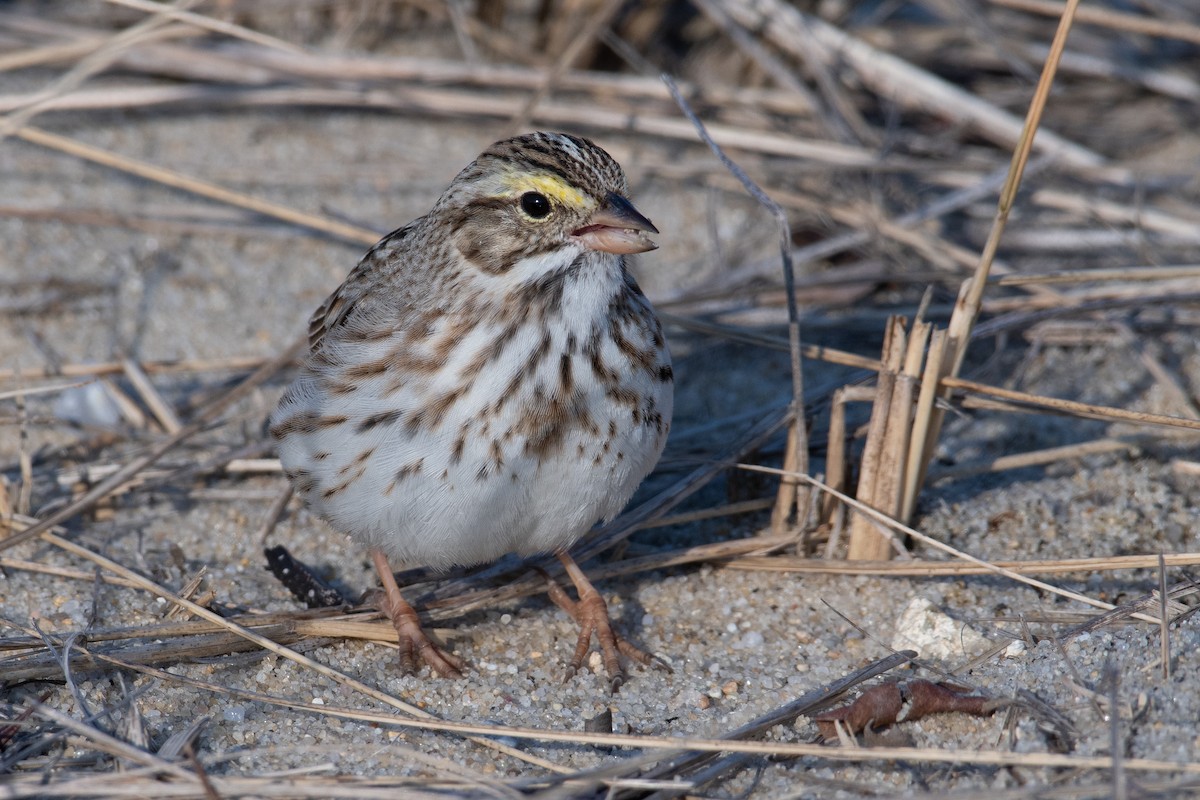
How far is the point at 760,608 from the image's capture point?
459 cm

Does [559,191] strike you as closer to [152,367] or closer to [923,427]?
[923,427]

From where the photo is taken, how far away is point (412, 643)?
4.35 metres

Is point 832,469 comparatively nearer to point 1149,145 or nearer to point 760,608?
point 760,608

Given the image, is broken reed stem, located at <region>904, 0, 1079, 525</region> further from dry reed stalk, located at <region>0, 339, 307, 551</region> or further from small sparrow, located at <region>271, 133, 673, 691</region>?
dry reed stalk, located at <region>0, 339, 307, 551</region>

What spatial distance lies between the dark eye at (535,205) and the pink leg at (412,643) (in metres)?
1.35

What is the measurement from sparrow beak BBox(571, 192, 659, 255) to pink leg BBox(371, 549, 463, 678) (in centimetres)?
138

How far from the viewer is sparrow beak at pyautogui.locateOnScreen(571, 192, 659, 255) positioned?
380 cm

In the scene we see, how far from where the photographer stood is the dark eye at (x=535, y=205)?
3.85 m

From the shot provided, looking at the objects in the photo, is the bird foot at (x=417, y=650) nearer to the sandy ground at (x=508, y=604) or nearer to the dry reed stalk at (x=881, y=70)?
the sandy ground at (x=508, y=604)

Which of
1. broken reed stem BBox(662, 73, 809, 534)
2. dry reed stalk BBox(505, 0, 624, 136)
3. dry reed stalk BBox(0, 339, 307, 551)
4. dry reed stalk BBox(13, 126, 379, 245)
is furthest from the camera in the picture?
dry reed stalk BBox(505, 0, 624, 136)

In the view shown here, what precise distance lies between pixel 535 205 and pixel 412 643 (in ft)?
4.90

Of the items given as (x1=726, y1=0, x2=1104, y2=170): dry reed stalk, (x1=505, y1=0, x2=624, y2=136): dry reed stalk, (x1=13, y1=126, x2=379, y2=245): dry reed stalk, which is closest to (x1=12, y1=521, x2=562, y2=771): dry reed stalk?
(x1=13, y1=126, x2=379, y2=245): dry reed stalk

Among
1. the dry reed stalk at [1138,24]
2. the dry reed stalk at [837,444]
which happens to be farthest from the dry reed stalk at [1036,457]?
the dry reed stalk at [1138,24]

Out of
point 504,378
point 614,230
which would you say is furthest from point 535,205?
point 504,378
